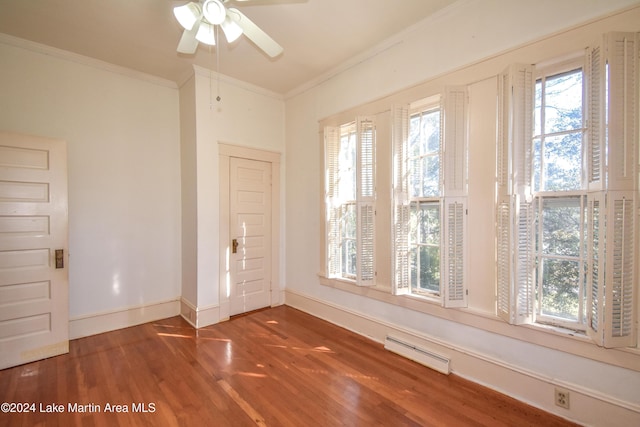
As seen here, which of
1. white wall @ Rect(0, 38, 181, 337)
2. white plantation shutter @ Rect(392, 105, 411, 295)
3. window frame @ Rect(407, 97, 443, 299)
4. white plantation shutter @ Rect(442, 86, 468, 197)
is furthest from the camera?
white wall @ Rect(0, 38, 181, 337)

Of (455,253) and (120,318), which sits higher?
(455,253)

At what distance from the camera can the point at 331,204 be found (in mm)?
3631

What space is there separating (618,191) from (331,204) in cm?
254

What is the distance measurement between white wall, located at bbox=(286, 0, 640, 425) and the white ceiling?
0.27m

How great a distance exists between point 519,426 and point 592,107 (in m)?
2.13

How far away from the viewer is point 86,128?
330 centimetres

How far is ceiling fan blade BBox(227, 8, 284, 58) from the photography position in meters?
2.04

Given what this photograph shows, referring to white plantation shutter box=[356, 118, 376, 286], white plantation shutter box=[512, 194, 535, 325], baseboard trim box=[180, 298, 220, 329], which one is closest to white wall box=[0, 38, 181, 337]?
baseboard trim box=[180, 298, 220, 329]

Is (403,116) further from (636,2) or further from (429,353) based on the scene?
(429,353)

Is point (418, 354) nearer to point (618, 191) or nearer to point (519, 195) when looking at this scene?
point (519, 195)

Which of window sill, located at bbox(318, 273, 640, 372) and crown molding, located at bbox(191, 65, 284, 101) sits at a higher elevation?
crown molding, located at bbox(191, 65, 284, 101)

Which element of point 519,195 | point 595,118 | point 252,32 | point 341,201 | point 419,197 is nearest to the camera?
point 595,118

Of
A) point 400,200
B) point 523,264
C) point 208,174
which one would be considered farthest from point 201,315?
point 523,264

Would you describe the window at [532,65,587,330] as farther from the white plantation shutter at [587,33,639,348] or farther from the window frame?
the window frame
